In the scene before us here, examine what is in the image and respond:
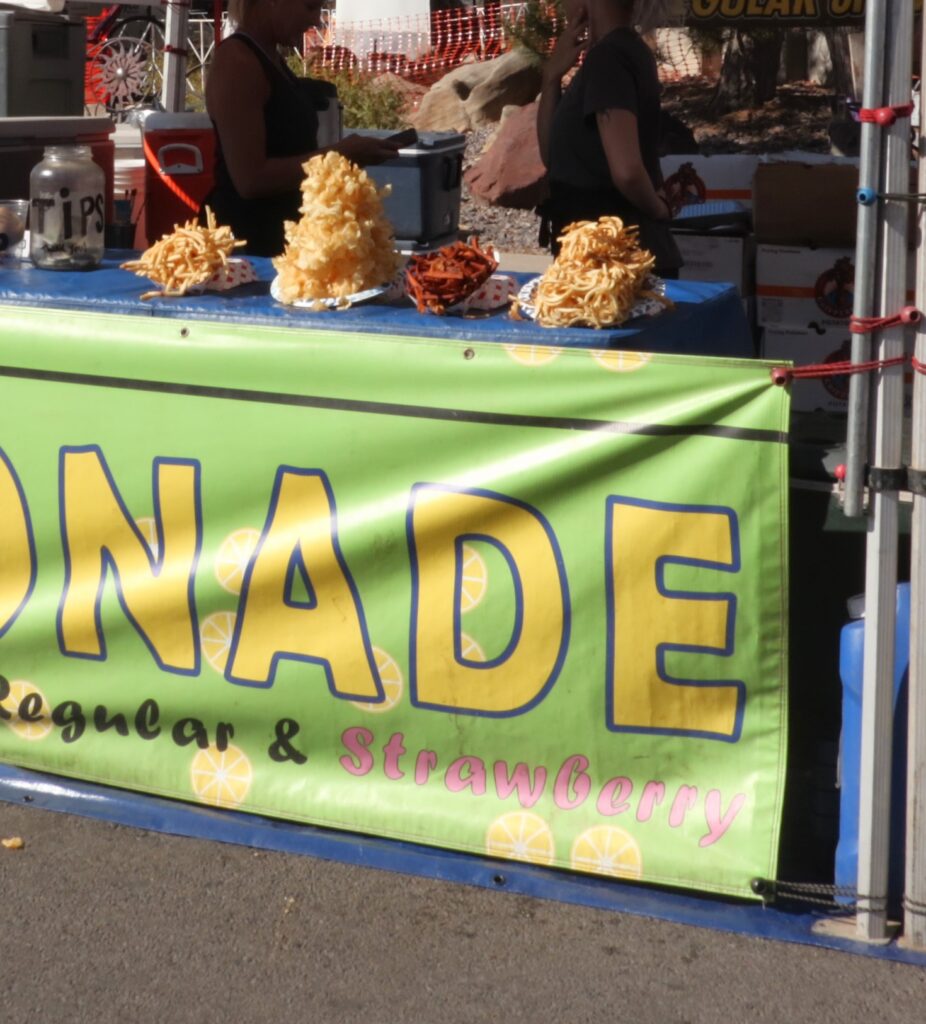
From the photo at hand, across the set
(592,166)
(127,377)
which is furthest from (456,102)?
(127,377)

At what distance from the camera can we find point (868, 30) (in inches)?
103

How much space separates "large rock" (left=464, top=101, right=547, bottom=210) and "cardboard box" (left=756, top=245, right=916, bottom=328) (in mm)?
6755

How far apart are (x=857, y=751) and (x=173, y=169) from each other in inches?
191

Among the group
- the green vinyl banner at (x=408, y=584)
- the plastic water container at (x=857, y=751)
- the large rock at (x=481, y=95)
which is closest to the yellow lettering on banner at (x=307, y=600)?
the green vinyl banner at (x=408, y=584)

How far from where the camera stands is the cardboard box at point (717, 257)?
6473 mm

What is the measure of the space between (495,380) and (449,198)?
12.7ft

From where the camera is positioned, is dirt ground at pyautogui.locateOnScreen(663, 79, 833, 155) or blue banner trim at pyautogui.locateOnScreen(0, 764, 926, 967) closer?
blue banner trim at pyautogui.locateOnScreen(0, 764, 926, 967)

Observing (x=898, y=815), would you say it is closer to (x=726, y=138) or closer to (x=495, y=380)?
(x=495, y=380)

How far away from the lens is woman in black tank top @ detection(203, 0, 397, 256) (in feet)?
13.6

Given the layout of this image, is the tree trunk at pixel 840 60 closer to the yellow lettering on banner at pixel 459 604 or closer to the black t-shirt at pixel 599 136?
the black t-shirt at pixel 599 136

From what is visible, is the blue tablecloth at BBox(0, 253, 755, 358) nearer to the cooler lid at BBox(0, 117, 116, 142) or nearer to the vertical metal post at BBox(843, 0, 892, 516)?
the vertical metal post at BBox(843, 0, 892, 516)

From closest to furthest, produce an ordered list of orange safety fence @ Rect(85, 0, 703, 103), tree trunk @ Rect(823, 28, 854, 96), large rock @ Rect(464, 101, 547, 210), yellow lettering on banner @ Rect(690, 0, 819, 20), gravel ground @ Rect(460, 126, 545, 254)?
yellow lettering on banner @ Rect(690, 0, 819, 20), gravel ground @ Rect(460, 126, 545, 254), large rock @ Rect(464, 101, 547, 210), tree trunk @ Rect(823, 28, 854, 96), orange safety fence @ Rect(85, 0, 703, 103)

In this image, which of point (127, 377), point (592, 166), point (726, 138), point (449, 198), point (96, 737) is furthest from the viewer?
point (726, 138)

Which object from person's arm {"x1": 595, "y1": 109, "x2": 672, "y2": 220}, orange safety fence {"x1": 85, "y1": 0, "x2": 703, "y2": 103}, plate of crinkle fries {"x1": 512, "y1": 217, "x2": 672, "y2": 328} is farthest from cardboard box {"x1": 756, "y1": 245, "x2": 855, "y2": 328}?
orange safety fence {"x1": 85, "y1": 0, "x2": 703, "y2": 103}
